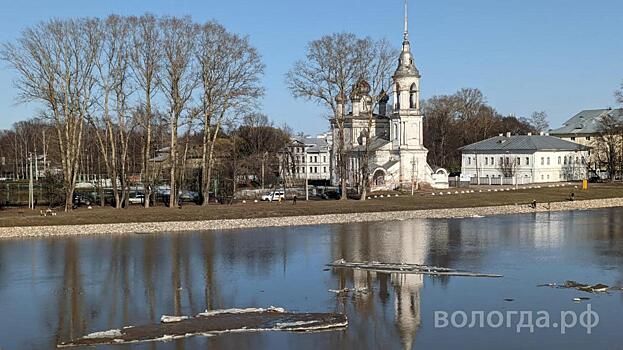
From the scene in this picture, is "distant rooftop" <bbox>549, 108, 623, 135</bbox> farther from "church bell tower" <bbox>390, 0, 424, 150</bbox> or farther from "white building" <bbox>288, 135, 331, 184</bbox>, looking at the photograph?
"church bell tower" <bbox>390, 0, 424, 150</bbox>

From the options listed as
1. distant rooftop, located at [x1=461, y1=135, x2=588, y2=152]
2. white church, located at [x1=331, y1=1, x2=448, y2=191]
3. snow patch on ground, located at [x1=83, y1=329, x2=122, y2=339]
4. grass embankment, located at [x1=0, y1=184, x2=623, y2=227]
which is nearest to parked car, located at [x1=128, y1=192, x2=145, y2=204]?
grass embankment, located at [x1=0, y1=184, x2=623, y2=227]

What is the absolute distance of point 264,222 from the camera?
39562 millimetres

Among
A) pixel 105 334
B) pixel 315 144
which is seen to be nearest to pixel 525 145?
pixel 315 144

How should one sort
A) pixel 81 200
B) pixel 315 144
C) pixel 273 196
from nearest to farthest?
pixel 81 200, pixel 273 196, pixel 315 144

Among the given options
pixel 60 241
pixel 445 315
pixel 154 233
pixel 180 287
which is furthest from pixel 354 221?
pixel 445 315

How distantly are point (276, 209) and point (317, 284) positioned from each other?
71.6 feet

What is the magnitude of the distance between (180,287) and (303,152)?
79647 millimetres

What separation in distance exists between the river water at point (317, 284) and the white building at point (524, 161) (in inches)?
1487

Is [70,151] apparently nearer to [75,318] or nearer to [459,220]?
[459,220]

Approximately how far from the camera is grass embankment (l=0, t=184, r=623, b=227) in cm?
3778

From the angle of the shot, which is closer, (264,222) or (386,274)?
(386,274)

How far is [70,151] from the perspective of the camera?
1658 inches

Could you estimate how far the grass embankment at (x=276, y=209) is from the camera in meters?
37.8

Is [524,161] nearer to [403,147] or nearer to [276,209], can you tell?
[403,147]
